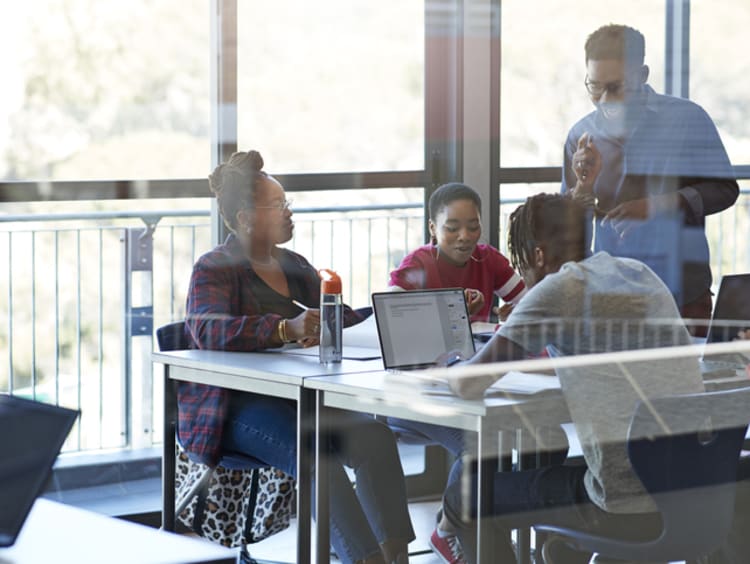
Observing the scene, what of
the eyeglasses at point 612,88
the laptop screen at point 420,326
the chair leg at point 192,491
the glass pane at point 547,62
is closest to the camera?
the laptop screen at point 420,326

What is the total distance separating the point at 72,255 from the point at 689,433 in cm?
179

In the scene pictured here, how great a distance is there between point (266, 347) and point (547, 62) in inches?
59.3

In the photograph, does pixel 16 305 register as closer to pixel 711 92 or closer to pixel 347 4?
pixel 347 4

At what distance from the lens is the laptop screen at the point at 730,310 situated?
265 centimetres

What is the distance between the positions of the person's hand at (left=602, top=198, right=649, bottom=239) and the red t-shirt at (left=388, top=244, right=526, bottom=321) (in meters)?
0.29

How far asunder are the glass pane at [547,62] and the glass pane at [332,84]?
302mm

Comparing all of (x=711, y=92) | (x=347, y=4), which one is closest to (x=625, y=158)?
(x=711, y=92)

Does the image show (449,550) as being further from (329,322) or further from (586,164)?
(586,164)

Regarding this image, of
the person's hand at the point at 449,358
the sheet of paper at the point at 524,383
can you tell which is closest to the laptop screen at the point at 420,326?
the person's hand at the point at 449,358

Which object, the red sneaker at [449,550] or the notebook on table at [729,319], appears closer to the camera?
the notebook on table at [729,319]

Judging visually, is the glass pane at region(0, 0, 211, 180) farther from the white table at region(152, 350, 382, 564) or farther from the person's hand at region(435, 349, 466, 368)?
the person's hand at region(435, 349, 466, 368)

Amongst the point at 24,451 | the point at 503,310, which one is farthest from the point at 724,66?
the point at 24,451

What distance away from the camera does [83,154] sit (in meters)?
3.00

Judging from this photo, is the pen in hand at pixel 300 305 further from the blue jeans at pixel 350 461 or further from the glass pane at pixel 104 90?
the glass pane at pixel 104 90
